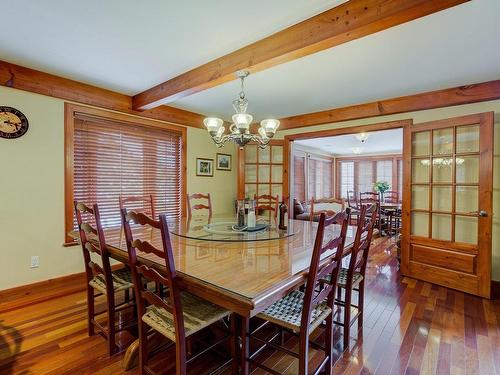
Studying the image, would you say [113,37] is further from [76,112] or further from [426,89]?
[426,89]

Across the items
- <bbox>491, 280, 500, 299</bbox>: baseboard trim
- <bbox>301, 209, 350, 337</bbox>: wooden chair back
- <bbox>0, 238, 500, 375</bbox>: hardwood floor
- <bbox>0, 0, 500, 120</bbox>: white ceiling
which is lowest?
<bbox>0, 238, 500, 375</bbox>: hardwood floor

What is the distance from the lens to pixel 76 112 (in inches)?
117

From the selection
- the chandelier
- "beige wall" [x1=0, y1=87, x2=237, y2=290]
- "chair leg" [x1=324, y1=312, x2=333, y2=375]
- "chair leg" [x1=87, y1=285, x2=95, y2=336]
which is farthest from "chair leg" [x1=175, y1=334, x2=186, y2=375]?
"beige wall" [x1=0, y1=87, x2=237, y2=290]

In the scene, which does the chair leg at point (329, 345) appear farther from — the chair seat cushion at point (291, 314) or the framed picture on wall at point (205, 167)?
the framed picture on wall at point (205, 167)

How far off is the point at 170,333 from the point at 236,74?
193cm

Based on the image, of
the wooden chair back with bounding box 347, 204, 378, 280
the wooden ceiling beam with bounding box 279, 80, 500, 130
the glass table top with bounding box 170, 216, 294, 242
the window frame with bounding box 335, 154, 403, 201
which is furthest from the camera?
the window frame with bounding box 335, 154, 403, 201

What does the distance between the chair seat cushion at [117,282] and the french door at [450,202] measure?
10.5ft

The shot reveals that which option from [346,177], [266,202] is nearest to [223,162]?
[266,202]

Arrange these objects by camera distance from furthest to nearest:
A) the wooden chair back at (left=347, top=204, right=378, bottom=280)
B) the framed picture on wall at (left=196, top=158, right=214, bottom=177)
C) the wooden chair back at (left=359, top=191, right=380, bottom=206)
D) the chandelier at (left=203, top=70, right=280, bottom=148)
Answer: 1. the wooden chair back at (left=359, top=191, right=380, bottom=206)
2. the framed picture on wall at (left=196, top=158, right=214, bottom=177)
3. the chandelier at (left=203, top=70, right=280, bottom=148)
4. the wooden chair back at (left=347, top=204, right=378, bottom=280)

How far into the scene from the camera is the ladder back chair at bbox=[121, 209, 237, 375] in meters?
1.27

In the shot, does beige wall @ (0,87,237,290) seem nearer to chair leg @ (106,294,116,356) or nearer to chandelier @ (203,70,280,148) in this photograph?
chair leg @ (106,294,116,356)

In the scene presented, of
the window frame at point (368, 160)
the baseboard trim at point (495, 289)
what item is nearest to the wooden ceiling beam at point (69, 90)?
the baseboard trim at point (495, 289)

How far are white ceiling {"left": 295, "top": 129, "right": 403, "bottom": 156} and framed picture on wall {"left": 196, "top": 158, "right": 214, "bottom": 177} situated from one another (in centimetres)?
201

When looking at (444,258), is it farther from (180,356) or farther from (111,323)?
(111,323)
